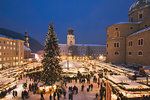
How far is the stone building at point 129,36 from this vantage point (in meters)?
52.6

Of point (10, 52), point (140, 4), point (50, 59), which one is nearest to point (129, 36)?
point (140, 4)

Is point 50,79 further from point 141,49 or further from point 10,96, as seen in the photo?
point 141,49

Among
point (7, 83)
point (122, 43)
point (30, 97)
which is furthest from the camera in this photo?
point (122, 43)

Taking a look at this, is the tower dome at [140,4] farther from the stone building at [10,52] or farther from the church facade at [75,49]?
the church facade at [75,49]

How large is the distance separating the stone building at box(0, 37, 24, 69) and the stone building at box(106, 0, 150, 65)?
32.2 meters

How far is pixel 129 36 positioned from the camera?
55.2m

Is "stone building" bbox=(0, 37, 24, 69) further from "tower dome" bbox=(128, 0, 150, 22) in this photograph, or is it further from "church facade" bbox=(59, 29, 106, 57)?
"church facade" bbox=(59, 29, 106, 57)

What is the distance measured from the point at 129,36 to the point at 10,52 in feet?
139

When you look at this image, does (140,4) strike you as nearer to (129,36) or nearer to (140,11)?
(140,11)

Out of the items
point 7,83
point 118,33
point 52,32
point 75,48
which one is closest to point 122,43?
point 118,33

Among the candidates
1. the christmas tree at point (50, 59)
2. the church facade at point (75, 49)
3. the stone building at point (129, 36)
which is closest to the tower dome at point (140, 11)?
the stone building at point (129, 36)

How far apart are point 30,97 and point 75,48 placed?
13159 centimetres

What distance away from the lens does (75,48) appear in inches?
6265

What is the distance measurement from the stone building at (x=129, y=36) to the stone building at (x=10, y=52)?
32.2 metres
